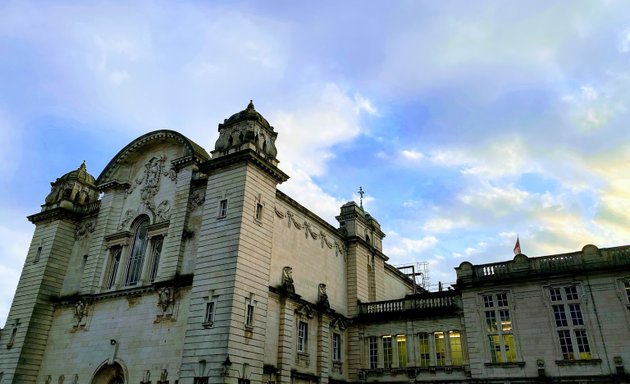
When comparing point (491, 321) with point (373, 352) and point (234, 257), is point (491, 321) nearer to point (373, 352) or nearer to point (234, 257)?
point (373, 352)

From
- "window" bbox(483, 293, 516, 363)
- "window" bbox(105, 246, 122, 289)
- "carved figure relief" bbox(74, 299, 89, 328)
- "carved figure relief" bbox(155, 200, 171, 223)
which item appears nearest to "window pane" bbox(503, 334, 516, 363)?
"window" bbox(483, 293, 516, 363)

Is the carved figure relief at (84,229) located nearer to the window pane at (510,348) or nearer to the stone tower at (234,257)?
the stone tower at (234,257)

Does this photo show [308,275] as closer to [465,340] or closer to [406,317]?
[406,317]

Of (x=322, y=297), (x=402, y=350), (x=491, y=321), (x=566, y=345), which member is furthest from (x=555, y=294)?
(x=322, y=297)

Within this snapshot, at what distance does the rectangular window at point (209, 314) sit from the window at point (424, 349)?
15127mm

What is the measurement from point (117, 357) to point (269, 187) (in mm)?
13819

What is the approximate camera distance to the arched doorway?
28.4 meters

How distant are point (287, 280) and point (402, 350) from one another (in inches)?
391

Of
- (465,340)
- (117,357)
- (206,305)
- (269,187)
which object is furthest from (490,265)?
(117,357)

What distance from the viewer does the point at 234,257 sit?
993 inches

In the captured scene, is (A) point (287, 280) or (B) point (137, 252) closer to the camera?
(A) point (287, 280)

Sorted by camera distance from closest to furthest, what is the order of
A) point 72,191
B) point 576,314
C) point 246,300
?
point 246,300 → point 576,314 → point 72,191

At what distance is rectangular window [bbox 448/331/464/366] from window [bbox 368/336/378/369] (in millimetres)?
5630

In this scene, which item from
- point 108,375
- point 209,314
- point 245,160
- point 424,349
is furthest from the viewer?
point 424,349
